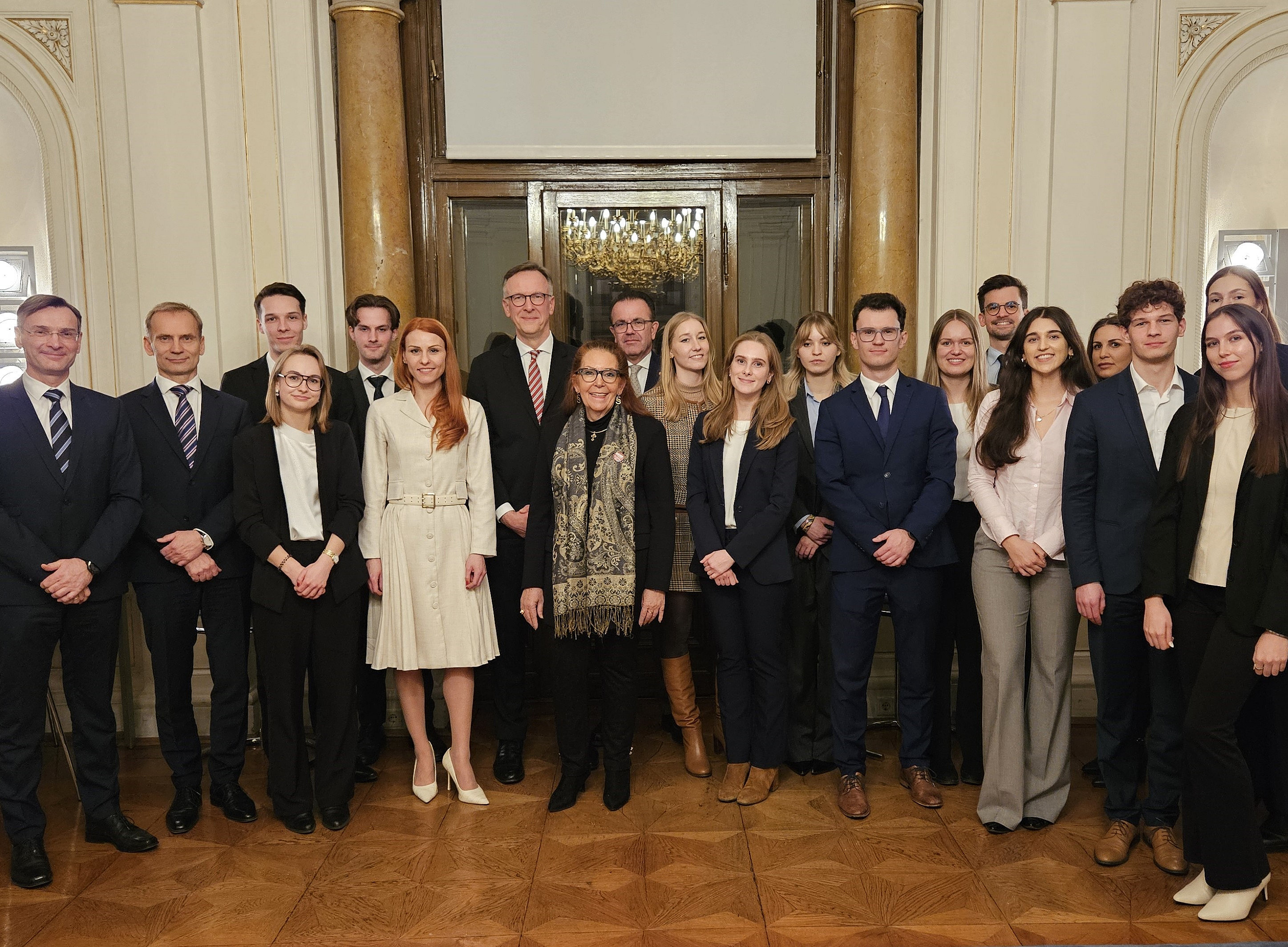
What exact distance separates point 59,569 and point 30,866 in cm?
97

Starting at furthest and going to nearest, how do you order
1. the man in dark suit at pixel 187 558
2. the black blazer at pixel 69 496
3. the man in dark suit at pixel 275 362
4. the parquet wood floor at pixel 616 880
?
the man in dark suit at pixel 275 362 → the man in dark suit at pixel 187 558 → the black blazer at pixel 69 496 → the parquet wood floor at pixel 616 880

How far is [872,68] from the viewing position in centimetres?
482

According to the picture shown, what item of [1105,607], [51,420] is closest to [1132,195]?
[1105,607]

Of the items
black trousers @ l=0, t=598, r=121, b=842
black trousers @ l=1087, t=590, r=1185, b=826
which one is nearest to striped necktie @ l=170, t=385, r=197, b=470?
black trousers @ l=0, t=598, r=121, b=842

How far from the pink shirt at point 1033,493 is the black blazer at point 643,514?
1.14m

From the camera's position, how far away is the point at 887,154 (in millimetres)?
4852

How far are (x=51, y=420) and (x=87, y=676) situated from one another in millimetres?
906

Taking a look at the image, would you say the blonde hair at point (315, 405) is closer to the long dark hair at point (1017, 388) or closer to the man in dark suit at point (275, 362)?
the man in dark suit at point (275, 362)

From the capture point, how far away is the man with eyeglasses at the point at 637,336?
171 inches

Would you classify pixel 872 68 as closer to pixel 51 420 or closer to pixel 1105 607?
pixel 1105 607

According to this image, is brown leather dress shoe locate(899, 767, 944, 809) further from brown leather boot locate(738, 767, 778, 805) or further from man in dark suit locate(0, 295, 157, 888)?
man in dark suit locate(0, 295, 157, 888)

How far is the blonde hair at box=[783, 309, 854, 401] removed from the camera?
3.99 meters

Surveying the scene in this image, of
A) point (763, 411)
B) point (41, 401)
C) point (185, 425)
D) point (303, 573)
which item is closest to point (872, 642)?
point (763, 411)

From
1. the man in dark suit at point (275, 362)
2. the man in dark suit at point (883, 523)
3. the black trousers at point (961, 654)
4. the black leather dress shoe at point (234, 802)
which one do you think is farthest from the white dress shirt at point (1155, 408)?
the black leather dress shoe at point (234, 802)
